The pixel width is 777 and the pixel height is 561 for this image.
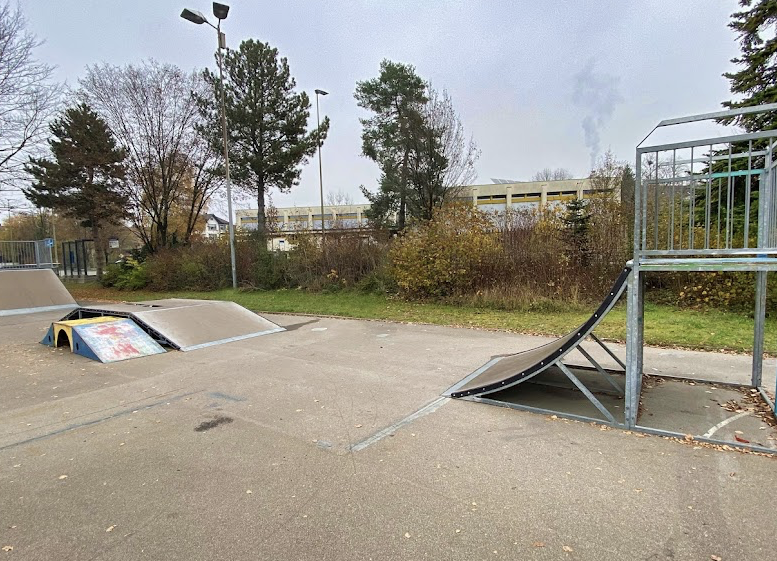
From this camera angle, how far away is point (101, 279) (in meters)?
23.4

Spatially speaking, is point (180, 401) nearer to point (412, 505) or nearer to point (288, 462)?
point (288, 462)

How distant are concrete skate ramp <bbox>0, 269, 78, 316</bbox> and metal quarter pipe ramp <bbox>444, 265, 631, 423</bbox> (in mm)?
15404

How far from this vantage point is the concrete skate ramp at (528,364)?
4.02 meters

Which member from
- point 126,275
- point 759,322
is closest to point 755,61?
point 759,322

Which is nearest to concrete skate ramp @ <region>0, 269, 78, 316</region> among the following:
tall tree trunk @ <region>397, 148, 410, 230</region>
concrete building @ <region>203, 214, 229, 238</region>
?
concrete building @ <region>203, 214, 229, 238</region>

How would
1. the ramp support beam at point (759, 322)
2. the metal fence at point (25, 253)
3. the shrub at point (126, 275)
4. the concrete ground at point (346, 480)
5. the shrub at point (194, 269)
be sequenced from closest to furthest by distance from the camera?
the concrete ground at point (346, 480)
the ramp support beam at point (759, 322)
the metal fence at point (25, 253)
the shrub at point (194, 269)
the shrub at point (126, 275)

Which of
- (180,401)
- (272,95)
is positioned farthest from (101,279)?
(180,401)

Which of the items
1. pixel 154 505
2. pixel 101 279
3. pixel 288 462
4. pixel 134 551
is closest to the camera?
pixel 134 551

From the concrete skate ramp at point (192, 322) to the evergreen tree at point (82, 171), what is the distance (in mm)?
15643

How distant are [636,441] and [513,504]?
1.56 meters

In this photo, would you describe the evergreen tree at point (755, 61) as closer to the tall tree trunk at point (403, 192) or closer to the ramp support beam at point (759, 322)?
the ramp support beam at point (759, 322)

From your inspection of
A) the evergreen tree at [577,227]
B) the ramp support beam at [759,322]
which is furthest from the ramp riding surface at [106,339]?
the evergreen tree at [577,227]

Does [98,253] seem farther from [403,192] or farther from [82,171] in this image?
[403,192]

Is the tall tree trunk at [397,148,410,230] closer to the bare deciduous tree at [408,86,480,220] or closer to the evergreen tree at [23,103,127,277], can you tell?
the bare deciduous tree at [408,86,480,220]
